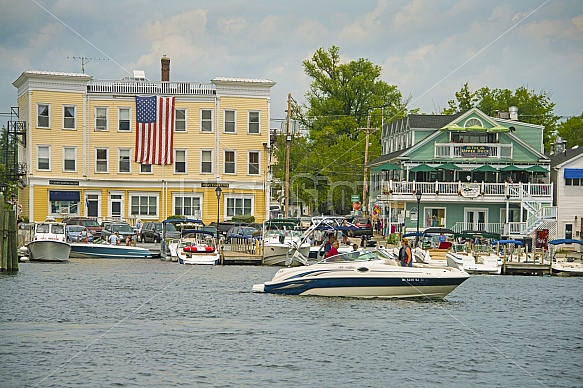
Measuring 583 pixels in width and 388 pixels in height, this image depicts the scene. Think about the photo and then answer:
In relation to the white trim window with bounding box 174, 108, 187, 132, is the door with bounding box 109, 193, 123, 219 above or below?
below

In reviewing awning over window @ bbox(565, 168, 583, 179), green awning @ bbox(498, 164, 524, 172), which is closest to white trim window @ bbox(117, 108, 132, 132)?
green awning @ bbox(498, 164, 524, 172)

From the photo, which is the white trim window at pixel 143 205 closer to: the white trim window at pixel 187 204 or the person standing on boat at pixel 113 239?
the white trim window at pixel 187 204

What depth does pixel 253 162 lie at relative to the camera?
80.6m

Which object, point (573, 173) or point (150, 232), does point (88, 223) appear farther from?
point (573, 173)

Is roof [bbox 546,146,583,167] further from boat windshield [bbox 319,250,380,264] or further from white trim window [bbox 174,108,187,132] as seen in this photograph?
boat windshield [bbox 319,250,380,264]

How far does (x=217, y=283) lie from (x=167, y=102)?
34226mm

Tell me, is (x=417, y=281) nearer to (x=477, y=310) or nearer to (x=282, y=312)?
(x=477, y=310)

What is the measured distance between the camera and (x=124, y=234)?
66.1 meters

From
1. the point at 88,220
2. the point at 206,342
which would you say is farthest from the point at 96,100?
the point at 206,342

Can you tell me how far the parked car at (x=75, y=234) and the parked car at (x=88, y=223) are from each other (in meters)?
2.51

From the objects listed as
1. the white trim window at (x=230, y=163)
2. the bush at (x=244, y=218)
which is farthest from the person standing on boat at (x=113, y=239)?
the white trim window at (x=230, y=163)

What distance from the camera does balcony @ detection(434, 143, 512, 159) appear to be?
76625 millimetres

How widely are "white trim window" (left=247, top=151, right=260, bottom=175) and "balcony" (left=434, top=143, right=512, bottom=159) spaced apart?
15.7 metres

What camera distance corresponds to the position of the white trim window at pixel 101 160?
7900 centimetres
